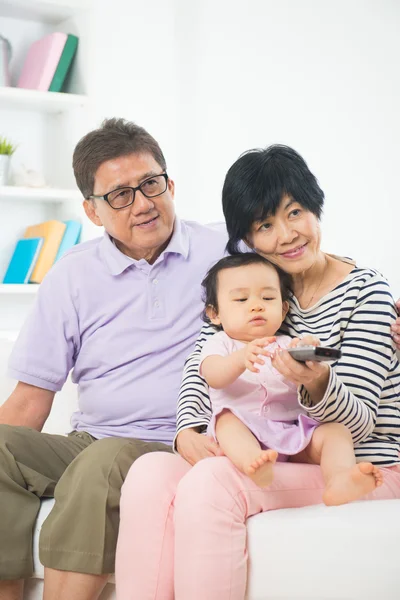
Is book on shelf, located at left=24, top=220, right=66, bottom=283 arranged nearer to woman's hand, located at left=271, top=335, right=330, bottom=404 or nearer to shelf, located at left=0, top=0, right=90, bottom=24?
shelf, located at left=0, top=0, right=90, bottom=24

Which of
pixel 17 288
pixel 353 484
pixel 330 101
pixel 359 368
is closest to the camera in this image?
pixel 353 484

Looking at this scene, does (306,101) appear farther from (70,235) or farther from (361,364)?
(361,364)

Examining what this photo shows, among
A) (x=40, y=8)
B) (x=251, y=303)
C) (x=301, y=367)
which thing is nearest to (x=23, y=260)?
(x=40, y=8)

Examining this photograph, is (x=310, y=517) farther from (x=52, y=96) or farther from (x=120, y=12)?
(x=120, y=12)

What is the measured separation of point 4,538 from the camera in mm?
1769

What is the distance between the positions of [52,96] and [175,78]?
675 millimetres

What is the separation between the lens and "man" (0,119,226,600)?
2033 millimetres

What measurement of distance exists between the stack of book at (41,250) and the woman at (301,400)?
1993mm

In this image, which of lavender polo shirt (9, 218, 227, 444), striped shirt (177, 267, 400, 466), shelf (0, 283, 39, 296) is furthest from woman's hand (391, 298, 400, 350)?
shelf (0, 283, 39, 296)

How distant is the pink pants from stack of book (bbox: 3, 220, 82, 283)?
7.50 feet

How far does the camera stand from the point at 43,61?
3850mm

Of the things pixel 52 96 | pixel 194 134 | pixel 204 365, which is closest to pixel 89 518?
pixel 204 365

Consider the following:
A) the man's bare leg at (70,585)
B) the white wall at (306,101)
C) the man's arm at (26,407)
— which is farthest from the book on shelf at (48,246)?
the man's bare leg at (70,585)

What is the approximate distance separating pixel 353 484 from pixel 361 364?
0.30 metres
